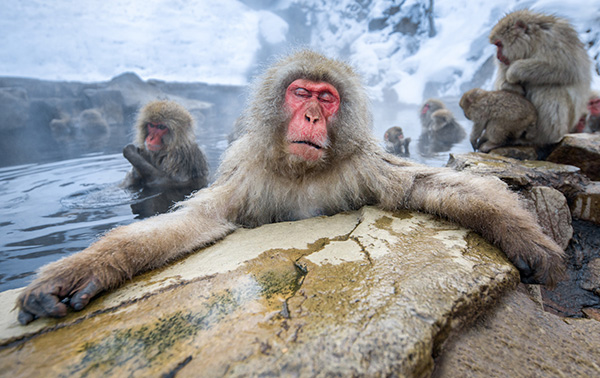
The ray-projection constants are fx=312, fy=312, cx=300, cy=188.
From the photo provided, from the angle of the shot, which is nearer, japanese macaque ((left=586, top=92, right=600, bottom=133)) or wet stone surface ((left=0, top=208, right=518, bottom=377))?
wet stone surface ((left=0, top=208, right=518, bottom=377))

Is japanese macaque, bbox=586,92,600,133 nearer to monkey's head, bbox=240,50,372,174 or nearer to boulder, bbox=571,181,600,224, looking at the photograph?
boulder, bbox=571,181,600,224

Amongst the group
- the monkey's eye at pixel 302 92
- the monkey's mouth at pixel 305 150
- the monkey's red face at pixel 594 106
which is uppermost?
the monkey's eye at pixel 302 92

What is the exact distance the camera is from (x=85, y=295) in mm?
1168

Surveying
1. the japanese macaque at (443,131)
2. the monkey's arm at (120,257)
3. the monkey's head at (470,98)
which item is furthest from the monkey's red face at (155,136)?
the japanese macaque at (443,131)

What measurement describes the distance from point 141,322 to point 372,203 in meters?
1.51

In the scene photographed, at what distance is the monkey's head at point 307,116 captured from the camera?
1.72 meters

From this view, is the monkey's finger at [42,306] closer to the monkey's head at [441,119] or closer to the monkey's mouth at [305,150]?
the monkey's mouth at [305,150]

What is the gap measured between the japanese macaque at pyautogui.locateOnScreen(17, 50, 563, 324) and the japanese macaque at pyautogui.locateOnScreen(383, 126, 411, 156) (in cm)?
520

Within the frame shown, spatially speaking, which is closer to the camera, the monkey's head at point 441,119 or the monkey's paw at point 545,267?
the monkey's paw at point 545,267

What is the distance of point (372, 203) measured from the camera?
2.09 m

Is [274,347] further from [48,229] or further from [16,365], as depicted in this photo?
[48,229]

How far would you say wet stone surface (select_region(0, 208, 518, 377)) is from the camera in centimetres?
78

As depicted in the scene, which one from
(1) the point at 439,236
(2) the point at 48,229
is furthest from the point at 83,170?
(1) the point at 439,236

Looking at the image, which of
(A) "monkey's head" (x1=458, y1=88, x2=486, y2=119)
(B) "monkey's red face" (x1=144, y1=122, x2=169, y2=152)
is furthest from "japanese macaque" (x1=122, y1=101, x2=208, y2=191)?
(A) "monkey's head" (x1=458, y1=88, x2=486, y2=119)
